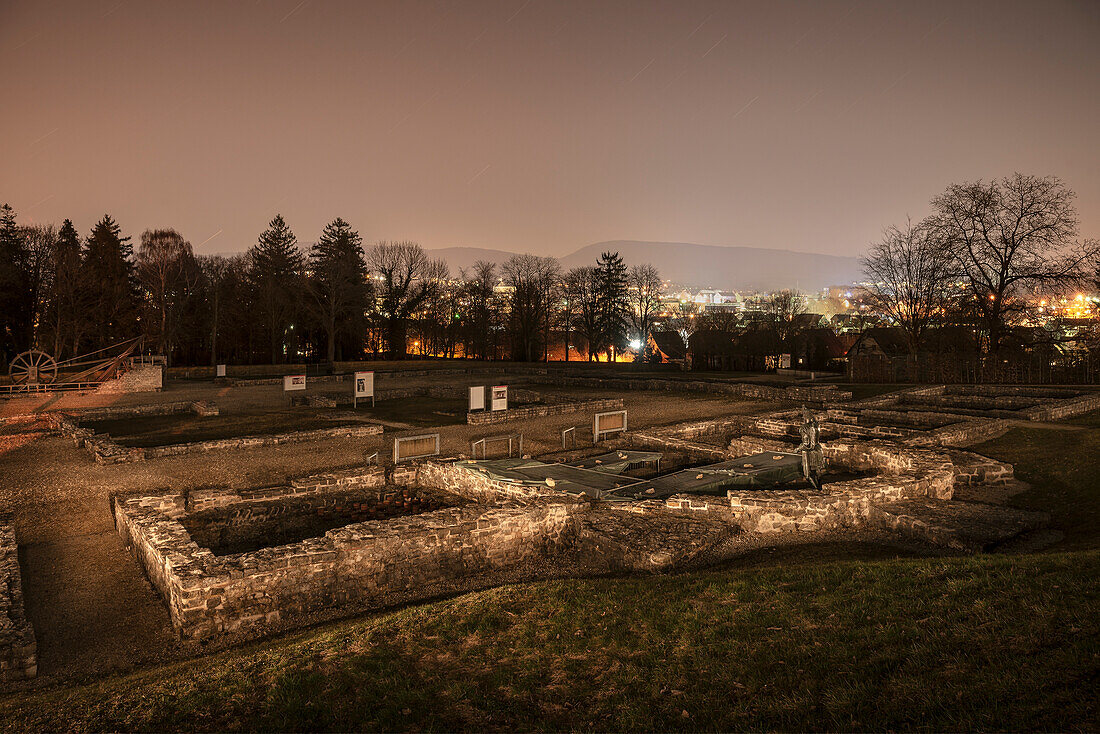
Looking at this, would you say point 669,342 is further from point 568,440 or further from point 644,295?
point 568,440

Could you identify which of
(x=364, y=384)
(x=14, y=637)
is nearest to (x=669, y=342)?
(x=364, y=384)

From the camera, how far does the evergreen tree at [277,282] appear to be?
50875 millimetres

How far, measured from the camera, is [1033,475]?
42.3 ft

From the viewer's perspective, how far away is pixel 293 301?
52.5 m

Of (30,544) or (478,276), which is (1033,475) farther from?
(478,276)

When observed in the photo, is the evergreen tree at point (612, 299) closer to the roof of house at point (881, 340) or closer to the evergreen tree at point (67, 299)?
the roof of house at point (881, 340)

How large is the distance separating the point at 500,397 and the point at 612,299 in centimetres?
3962

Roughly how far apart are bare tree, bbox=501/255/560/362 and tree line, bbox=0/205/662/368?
138mm

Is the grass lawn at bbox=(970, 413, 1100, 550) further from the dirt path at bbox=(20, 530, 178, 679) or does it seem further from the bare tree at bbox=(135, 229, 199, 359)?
the bare tree at bbox=(135, 229, 199, 359)

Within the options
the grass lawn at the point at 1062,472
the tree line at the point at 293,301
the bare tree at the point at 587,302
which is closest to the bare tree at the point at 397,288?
the tree line at the point at 293,301

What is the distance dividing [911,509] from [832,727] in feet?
24.9

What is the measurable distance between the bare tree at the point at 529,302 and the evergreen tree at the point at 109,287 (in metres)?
31.2

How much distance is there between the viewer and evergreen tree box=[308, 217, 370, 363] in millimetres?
50375

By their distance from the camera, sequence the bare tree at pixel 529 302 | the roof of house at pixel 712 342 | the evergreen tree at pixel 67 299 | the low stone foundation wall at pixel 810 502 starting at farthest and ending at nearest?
the bare tree at pixel 529 302, the roof of house at pixel 712 342, the evergreen tree at pixel 67 299, the low stone foundation wall at pixel 810 502
